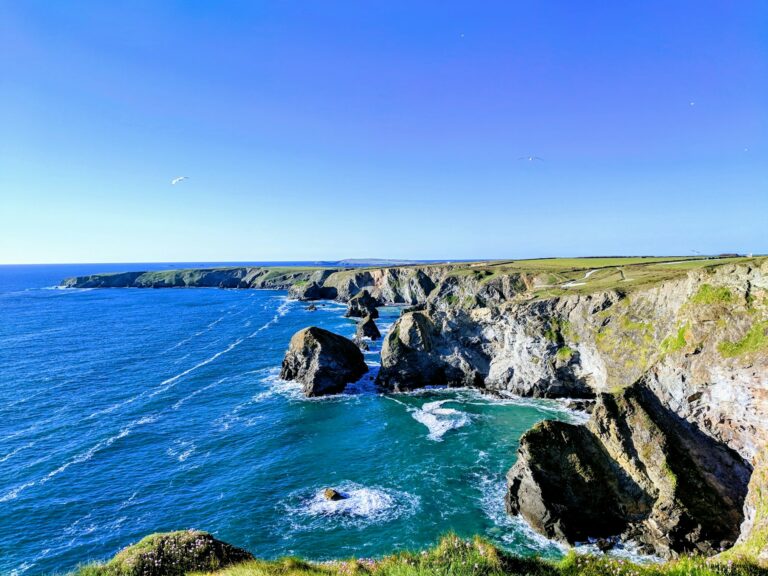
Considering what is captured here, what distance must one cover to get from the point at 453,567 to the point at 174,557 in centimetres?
1030

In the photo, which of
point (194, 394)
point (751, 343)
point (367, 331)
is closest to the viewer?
point (751, 343)

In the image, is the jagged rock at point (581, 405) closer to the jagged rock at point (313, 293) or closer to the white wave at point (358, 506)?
the white wave at point (358, 506)

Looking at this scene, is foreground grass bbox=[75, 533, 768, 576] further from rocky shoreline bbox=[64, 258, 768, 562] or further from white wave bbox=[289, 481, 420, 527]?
white wave bbox=[289, 481, 420, 527]

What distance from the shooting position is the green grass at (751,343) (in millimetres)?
26750

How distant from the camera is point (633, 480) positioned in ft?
93.0

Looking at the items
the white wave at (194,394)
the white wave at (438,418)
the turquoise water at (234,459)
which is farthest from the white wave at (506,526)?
the white wave at (194,394)

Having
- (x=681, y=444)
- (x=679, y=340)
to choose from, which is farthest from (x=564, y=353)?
(x=681, y=444)

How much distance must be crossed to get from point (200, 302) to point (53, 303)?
53395mm

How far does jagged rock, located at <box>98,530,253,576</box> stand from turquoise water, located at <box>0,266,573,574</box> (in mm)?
12884

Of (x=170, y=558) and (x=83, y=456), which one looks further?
(x=83, y=456)

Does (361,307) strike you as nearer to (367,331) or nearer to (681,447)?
(367,331)

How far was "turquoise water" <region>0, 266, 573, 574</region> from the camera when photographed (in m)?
29.0

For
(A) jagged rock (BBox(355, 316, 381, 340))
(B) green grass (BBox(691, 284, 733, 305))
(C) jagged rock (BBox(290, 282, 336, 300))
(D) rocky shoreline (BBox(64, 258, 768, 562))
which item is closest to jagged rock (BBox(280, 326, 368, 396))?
(A) jagged rock (BBox(355, 316, 381, 340))

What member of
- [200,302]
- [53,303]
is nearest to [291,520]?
[200,302]
